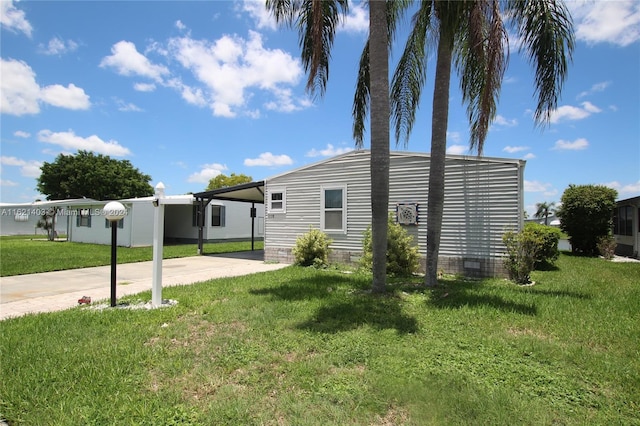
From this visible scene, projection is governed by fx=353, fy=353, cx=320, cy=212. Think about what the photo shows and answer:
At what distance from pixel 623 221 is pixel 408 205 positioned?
45.3 ft

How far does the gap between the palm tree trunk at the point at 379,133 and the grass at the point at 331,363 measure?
1.06 m

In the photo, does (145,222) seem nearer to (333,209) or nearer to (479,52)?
(333,209)

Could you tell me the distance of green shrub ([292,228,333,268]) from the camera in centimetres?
1045

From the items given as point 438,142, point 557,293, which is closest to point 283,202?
point 438,142

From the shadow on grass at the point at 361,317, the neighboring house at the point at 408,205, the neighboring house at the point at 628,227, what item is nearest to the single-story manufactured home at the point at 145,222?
the neighboring house at the point at 408,205

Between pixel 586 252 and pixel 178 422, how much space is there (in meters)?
17.7

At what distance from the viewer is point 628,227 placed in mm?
16000

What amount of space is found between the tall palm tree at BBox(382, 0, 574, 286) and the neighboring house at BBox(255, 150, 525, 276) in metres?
2.12

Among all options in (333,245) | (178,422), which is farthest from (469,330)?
(333,245)

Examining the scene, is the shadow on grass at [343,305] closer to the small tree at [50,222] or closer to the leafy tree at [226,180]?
the small tree at [50,222]

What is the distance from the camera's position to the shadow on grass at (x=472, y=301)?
5.12 meters

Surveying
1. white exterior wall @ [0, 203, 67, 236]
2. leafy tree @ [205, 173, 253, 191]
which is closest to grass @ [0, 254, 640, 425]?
white exterior wall @ [0, 203, 67, 236]

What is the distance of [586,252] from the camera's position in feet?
49.7

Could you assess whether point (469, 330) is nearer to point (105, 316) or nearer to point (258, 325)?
point (258, 325)
